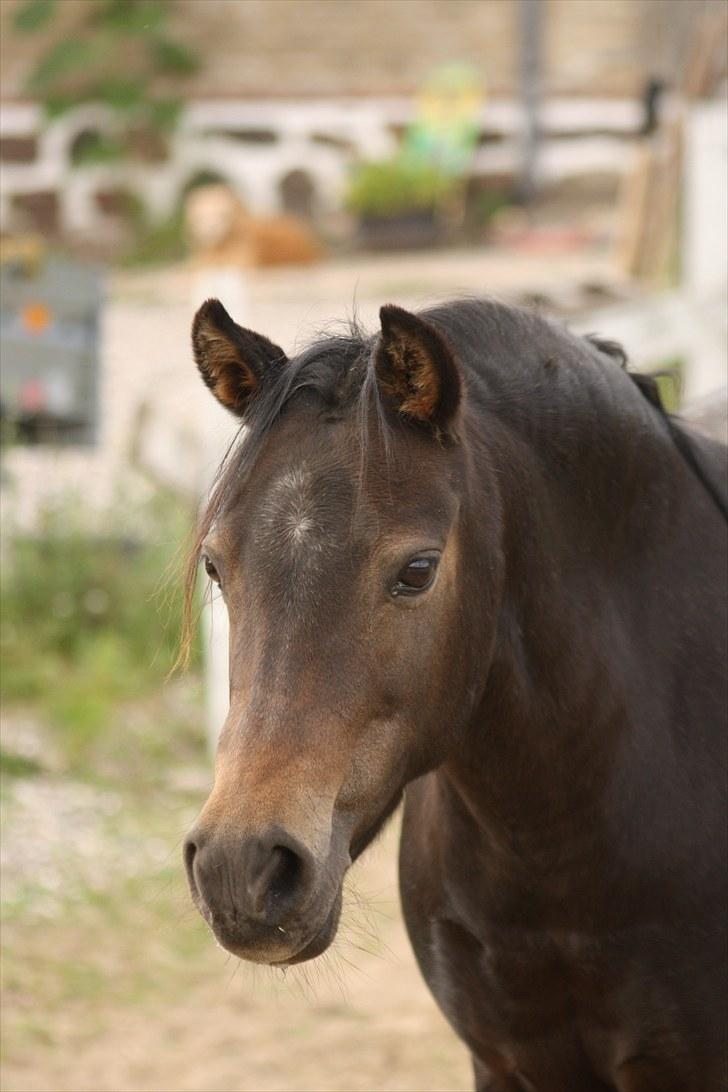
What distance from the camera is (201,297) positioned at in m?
5.84

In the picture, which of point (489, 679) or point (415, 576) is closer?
point (415, 576)

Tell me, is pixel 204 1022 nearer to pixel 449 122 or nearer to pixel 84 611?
pixel 84 611

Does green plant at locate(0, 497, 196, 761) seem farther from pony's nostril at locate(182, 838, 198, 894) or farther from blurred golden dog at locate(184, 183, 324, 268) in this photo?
blurred golden dog at locate(184, 183, 324, 268)

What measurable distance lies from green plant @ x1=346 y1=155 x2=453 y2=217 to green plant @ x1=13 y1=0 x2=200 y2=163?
2371 millimetres

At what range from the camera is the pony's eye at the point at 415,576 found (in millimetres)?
2219

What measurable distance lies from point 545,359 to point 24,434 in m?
4.88

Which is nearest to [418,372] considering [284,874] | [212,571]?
[212,571]

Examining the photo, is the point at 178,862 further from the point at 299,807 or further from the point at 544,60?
the point at 544,60

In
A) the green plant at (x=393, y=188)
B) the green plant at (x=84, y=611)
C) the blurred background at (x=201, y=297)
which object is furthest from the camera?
the green plant at (x=393, y=188)

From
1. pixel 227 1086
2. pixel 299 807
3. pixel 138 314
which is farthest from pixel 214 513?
pixel 138 314

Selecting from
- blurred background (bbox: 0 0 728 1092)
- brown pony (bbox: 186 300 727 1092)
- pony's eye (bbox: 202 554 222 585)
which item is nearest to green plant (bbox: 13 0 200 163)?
blurred background (bbox: 0 0 728 1092)

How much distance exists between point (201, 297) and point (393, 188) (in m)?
11.4

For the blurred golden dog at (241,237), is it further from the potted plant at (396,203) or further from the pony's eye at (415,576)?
the pony's eye at (415,576)

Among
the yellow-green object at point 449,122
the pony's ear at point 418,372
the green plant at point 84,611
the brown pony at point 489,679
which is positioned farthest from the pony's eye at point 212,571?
the yellow-green object at point 449,122
